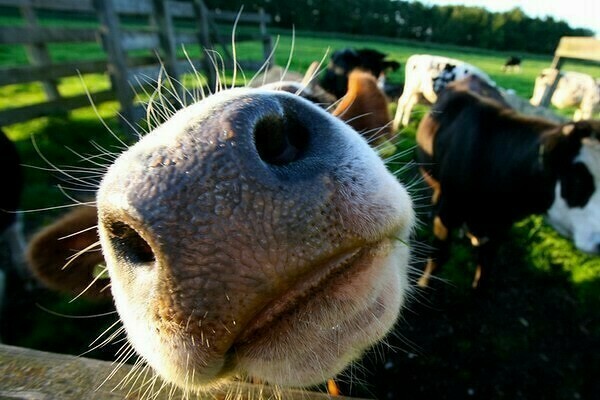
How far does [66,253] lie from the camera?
1.82 metres

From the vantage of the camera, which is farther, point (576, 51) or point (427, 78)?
point (427, 78)

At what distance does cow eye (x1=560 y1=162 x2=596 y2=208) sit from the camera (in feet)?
11.0

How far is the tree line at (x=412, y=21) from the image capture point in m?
14.6

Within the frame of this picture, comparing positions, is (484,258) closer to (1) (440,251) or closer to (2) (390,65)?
(1) (440,251)

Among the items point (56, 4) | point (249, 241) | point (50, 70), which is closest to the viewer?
point (249, 241)

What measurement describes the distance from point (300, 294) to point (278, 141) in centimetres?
37

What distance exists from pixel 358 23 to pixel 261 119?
72.0ft

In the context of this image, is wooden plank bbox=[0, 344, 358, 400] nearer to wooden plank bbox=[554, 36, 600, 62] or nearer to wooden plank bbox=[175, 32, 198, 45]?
wooden plank bbox=[175, 32, 198, 45]

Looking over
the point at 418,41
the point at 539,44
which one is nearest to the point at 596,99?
the point at 418,41

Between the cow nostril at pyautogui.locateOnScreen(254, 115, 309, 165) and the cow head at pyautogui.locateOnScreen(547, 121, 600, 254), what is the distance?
342 centimetres

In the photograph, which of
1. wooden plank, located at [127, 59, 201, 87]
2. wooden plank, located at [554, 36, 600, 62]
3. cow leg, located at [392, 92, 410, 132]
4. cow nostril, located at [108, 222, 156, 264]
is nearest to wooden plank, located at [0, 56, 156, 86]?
wooden plank, located at [127, 59, 201, 87]

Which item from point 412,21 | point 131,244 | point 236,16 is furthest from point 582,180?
point 412,21

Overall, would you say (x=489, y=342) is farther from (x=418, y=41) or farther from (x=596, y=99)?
(x=596, y=99)

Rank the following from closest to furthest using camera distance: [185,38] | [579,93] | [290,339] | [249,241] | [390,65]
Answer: [249,241] → [290,339] → [185,38] → [390,65] → [579,93]
